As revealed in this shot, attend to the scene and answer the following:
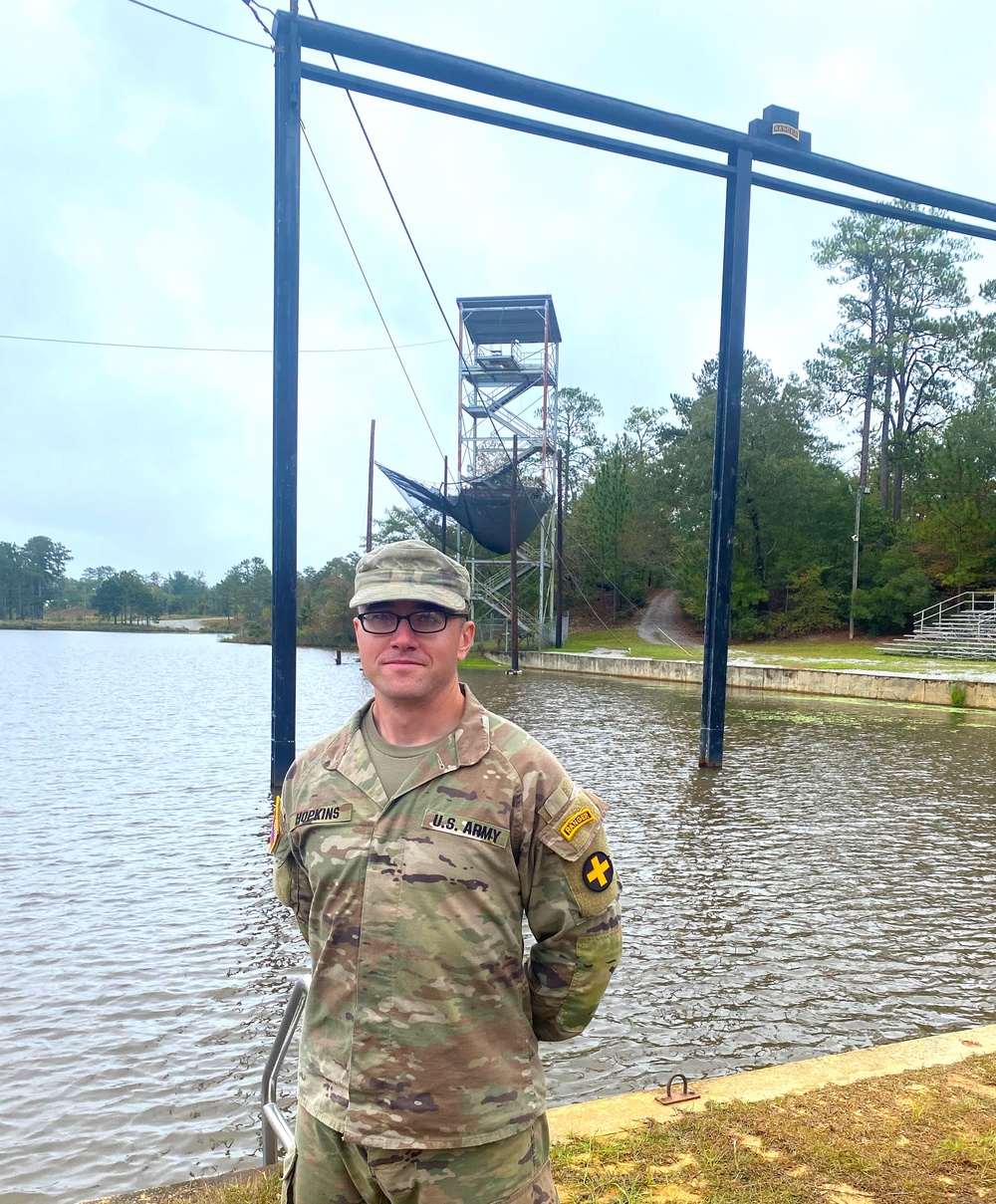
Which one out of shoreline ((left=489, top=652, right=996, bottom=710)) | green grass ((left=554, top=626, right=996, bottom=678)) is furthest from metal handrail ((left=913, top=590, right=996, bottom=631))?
shoreline ((left=489, top=652, right=996, bottom=710))

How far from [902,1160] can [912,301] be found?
50383 millimetres

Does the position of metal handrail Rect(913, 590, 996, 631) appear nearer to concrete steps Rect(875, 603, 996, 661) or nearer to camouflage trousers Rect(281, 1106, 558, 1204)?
concrete steps Rect(875, 603, 996, 661)

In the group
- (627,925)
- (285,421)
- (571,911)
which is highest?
(285,421)

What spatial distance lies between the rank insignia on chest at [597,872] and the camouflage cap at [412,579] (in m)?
0.54

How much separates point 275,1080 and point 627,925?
13.7 ft

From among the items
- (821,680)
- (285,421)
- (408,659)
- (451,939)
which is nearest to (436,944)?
(451,939)

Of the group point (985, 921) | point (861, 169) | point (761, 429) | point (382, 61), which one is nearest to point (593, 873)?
point (985, 921)

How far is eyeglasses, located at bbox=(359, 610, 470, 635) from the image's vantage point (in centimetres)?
189

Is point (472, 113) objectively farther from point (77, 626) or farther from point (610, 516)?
point (77, 626)

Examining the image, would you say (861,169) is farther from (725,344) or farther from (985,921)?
(985,921)

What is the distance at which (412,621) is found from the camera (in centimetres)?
190

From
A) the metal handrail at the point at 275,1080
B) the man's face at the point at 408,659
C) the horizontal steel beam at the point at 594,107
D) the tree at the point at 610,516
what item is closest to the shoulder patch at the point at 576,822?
the man's face at the point at 408,659

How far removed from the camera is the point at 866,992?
530 cm

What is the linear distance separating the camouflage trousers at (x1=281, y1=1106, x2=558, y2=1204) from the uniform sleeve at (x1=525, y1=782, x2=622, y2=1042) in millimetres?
218
